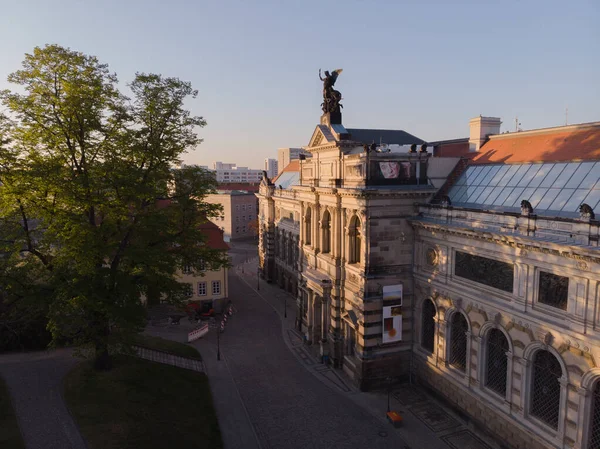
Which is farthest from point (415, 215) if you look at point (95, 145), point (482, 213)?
point (95, 145)

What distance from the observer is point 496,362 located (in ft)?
87.3

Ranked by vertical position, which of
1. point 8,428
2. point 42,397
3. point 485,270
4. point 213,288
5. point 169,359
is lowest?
point 169,359

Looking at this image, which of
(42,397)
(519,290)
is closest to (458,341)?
(519,290)

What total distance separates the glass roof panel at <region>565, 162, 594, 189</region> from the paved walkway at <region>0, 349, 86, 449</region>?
3037 centimetres

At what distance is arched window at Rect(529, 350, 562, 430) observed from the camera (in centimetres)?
2253

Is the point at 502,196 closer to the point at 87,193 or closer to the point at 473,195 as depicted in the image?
the point at 473,195

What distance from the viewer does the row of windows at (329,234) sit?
35000 millimetres

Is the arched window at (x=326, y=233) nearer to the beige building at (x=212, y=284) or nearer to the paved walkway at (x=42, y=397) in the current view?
the beige building at (x=212, y=284)

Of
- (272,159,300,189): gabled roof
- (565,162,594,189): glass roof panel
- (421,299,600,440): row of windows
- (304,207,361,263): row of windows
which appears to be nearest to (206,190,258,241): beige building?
(272,159,300,189): gabled roof

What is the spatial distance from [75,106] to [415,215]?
2337 centimetres

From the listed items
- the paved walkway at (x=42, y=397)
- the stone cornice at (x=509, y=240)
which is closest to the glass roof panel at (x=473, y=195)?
the stone cornice at (x=509, y=240)

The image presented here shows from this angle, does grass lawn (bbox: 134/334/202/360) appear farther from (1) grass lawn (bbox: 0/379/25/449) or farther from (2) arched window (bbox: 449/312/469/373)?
(2) arched window (bbox: 449/312/469/373)

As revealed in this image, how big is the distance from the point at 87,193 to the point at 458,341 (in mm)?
25254

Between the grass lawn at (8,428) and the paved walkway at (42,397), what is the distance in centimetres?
28
